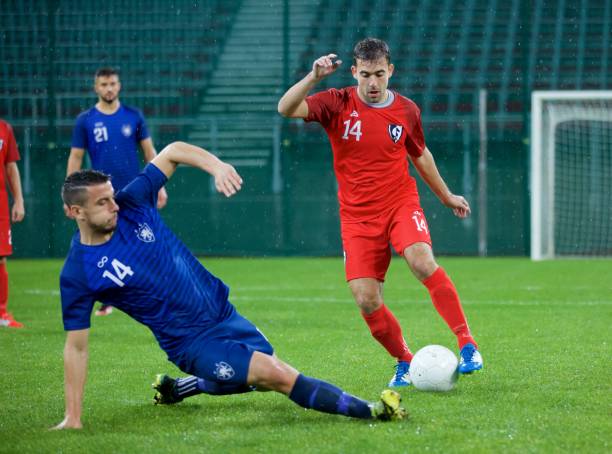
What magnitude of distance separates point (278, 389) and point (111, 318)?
482 cm

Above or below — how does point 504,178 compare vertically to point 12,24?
below

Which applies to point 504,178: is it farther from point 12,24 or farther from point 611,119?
point 12,24

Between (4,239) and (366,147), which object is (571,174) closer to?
(4,239)

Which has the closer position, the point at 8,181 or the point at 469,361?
the point at 469,361

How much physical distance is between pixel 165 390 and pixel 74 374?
77 cm

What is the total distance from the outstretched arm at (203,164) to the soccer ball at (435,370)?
1.51 m

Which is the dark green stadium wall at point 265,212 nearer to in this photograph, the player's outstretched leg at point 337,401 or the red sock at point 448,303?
the red sock at point 448,303

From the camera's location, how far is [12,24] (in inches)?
603

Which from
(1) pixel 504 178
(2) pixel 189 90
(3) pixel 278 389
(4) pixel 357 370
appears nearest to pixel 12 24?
(2) pixel 189 90

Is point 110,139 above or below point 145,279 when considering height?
above

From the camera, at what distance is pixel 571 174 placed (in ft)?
49.5

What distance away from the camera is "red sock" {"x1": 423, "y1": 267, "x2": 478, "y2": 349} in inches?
227

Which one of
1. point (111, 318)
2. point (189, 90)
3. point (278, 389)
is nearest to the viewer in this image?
point (278, 389)

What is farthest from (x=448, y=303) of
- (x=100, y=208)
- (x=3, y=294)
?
(x=3, y=294)
